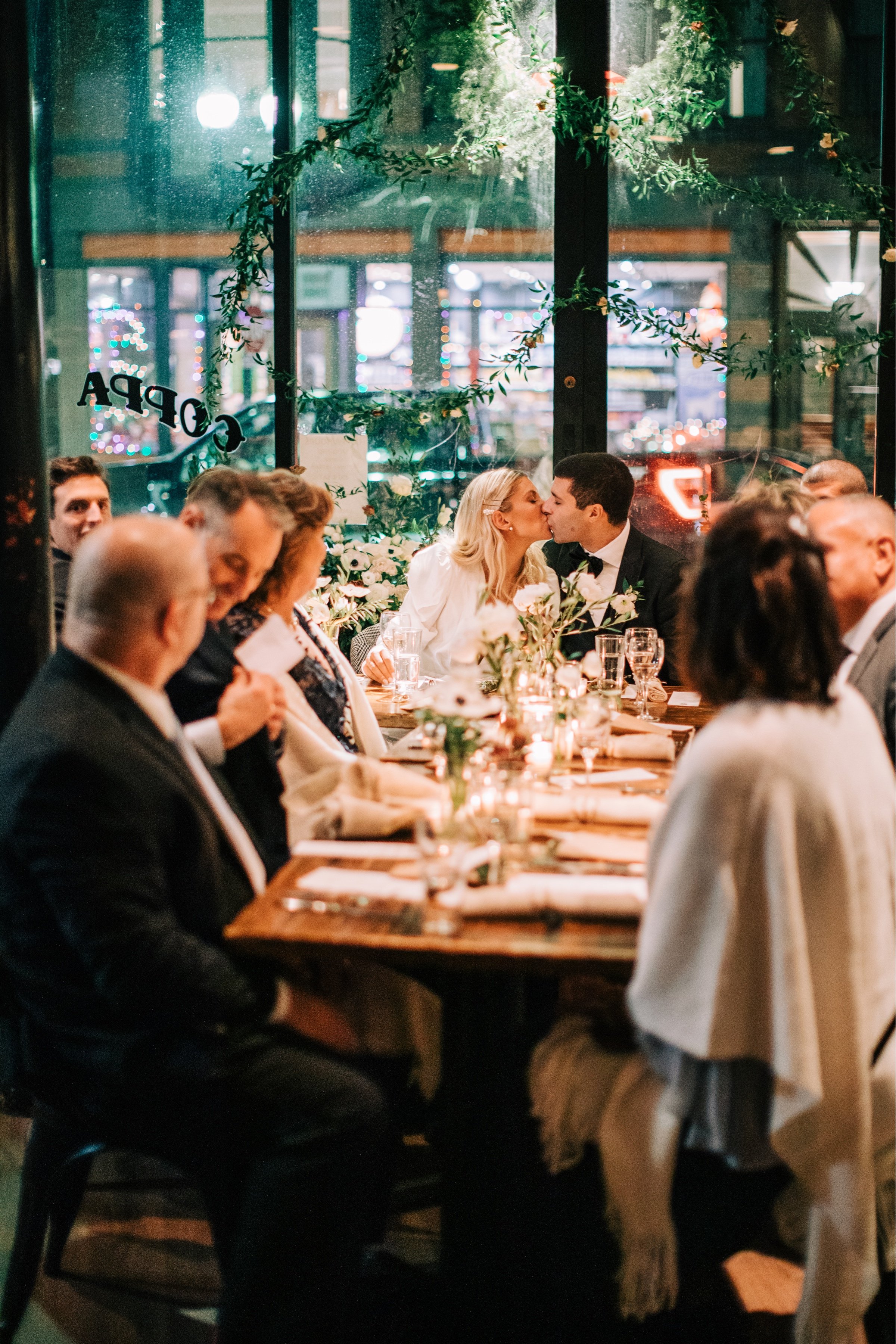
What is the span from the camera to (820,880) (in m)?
1.75

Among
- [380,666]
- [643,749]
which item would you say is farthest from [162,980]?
[380,666]

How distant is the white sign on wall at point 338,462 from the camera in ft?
19.4

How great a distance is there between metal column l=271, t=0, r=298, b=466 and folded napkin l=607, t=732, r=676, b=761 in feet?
10.5

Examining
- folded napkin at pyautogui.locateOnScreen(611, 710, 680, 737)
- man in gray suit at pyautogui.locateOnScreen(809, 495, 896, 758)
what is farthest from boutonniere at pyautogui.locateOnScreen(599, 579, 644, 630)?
man in gray suit at pyautogui.locateOnScreen(809, 495, 896, 758)

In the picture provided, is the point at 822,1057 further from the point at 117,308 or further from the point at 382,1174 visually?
the point at 117,308

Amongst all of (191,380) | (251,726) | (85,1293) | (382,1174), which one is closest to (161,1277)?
(85,1293)

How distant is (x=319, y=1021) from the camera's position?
2.10m

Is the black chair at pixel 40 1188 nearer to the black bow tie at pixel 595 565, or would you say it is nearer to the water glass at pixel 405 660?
the water glass at pixel 405 660

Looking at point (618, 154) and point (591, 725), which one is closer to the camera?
point (591, 725)

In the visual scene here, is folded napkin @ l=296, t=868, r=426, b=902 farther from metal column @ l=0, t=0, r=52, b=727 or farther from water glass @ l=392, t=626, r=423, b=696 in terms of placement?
water glass @ l=392, t=626, r=423, b=696

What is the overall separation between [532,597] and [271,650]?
1021mm

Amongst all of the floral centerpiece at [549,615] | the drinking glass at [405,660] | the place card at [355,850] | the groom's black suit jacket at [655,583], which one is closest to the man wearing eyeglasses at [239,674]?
the place card at [355,850]

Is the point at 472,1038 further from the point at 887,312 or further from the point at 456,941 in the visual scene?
the point at 887,312

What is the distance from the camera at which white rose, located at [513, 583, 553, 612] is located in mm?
3646
